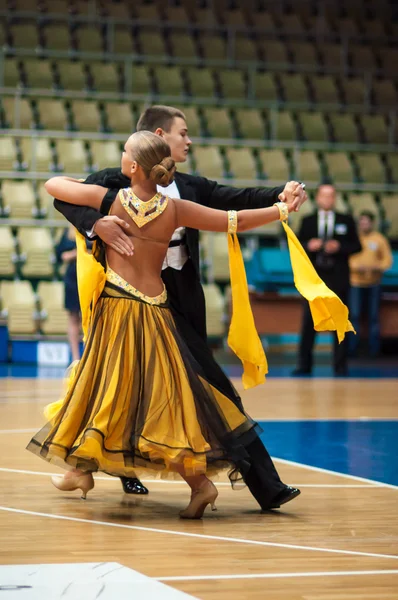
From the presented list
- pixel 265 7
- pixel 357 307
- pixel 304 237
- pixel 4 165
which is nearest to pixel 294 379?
pixel 304 237

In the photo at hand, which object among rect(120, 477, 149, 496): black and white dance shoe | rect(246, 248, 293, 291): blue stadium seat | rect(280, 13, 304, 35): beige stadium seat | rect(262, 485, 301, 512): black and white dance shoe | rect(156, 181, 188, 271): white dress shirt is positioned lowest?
rect(120, 477, 149, 496): black and white dance shoe

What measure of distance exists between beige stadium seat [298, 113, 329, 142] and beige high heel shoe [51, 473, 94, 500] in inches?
444

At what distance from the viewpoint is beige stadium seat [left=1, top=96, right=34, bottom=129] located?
45.1 ft

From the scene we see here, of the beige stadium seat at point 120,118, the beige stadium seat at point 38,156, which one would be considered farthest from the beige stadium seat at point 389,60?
the beige stadium seat at point 38,156

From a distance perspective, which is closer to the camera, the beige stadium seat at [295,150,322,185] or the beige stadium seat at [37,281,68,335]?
the beige stadium seat at [37,281,68,335]

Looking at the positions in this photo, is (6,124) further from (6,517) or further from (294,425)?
(6,517)

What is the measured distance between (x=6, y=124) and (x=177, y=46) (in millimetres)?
3263

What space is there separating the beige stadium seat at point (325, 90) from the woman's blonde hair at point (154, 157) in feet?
39.5

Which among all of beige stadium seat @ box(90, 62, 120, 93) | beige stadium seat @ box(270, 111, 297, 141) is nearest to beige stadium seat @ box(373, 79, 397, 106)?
beige stadium seat @ box(270, 111, 297, 141)

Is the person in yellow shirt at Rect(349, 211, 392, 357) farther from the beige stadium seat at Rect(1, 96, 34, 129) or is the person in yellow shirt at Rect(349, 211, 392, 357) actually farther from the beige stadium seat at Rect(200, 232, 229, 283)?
the beige stadium seat at Rect(1, 96, 34, 129)

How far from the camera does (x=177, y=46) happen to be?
15766mm

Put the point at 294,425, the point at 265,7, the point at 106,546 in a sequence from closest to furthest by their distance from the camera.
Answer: the point at 106,546 < the point at 294,425 < the point at 265,7

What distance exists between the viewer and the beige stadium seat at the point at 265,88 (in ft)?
50.7

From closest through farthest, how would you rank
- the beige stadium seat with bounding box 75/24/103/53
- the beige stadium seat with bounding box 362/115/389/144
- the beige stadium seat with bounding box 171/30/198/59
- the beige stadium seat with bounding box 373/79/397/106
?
the beige stadium seat with bounding box 75/24/103/53, the beige stadium seat with bounding box 362/115/389/144, the beige stadium seat with bounding box 171/30/198/59, the beige stadium seat with bounding box 373/79/397/106
